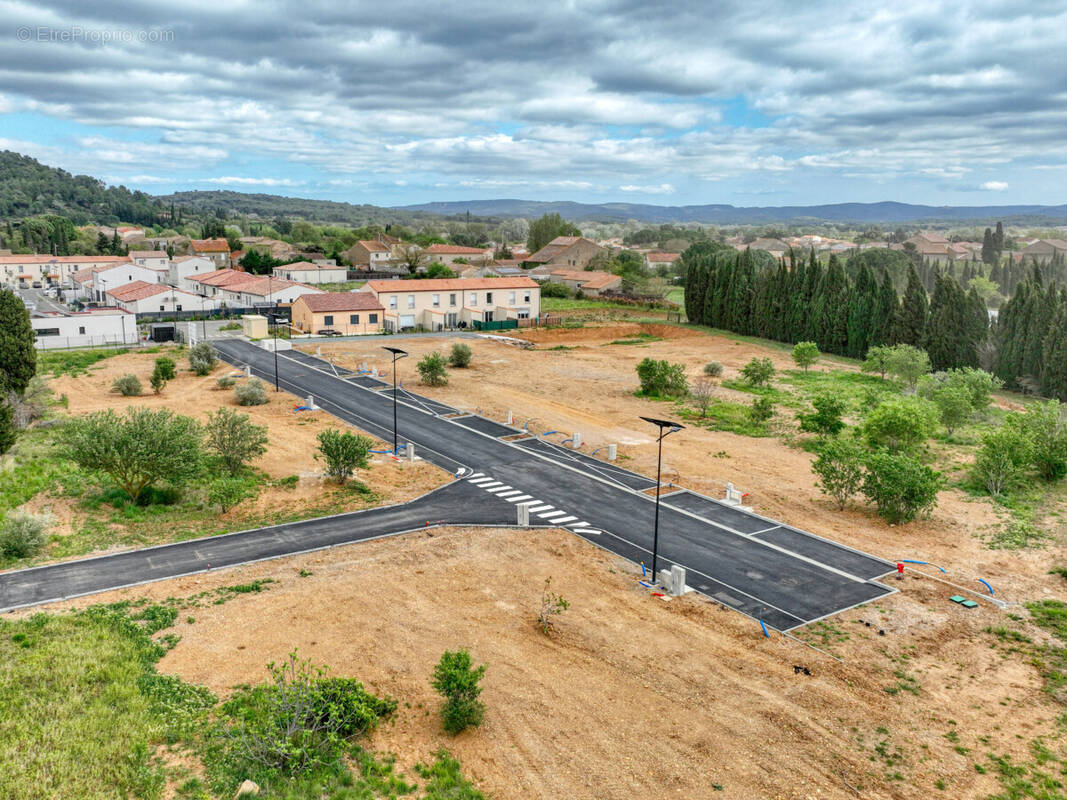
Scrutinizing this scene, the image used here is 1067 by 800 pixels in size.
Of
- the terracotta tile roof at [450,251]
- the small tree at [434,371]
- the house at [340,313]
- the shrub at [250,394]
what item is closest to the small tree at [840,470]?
the small tree at [434,371]

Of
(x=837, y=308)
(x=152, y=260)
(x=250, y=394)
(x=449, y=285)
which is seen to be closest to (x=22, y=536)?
(x=250, y=394)

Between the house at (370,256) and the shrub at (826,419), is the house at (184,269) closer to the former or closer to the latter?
the house at (370,256)

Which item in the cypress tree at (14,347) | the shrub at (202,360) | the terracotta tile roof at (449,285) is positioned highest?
the terracotta tile roof at (449,285)

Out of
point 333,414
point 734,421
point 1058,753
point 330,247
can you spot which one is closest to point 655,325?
point 734,421

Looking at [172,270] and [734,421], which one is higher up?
[172,270]

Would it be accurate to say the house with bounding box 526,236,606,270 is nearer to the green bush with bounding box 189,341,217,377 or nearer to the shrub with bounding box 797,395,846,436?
the green bush with bounding box 189,341,217,377

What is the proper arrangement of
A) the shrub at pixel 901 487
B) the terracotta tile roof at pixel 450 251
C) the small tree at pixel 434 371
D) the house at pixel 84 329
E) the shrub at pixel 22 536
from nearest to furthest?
the shrub at pixel 22 536 → the shrub at pixel 901 487 → the small tree at pixel 434 371 → the house at pixel 84 329 → the terracotta tile roof at pixel 450 251

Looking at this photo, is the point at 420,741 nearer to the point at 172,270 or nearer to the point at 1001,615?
the point at 1001,615

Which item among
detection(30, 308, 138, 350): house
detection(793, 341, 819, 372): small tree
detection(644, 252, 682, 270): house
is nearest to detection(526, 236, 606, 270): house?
detection(644, 252, 682, 270): house
